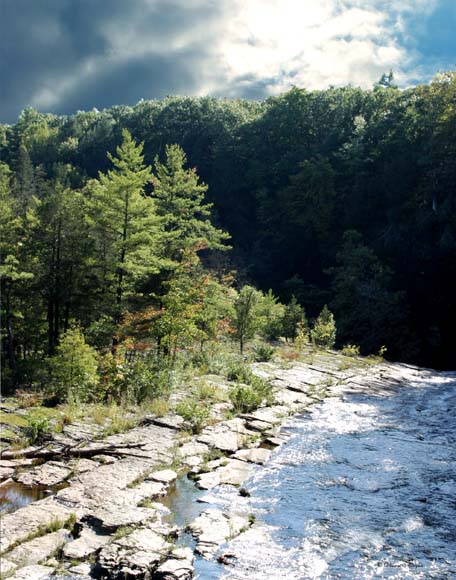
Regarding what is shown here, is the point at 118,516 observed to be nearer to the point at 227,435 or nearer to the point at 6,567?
the point at 6,567

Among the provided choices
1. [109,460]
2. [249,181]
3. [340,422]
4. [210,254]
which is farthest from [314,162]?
[109,460]

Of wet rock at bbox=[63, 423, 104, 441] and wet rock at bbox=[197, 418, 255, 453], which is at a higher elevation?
wet rock at bbox=[63, 423, 104, 441]

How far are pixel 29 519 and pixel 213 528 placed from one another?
7.86ft

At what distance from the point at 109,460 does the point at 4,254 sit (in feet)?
43.5

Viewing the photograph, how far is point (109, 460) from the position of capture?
9.26 meters

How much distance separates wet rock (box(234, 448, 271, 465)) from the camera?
33.5 ft

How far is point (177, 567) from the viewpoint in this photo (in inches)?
228

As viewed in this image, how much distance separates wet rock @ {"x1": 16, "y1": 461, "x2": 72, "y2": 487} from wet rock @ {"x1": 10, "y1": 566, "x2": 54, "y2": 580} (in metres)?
2.53

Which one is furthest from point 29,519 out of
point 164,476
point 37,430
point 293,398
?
point 293,398

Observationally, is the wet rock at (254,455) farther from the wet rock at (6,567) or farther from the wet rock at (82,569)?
the wet rock at (6,567)

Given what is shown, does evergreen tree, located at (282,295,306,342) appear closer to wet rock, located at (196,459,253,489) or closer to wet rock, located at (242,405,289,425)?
wet rock, located at (242,405,289,425)

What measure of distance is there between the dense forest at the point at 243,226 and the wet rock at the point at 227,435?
12.7ft

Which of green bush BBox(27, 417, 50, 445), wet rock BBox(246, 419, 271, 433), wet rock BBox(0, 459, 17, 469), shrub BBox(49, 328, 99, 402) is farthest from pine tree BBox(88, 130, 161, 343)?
wet rock BBox(0, 459, 17, 469)

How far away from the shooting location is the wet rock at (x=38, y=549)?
18.9 ft
